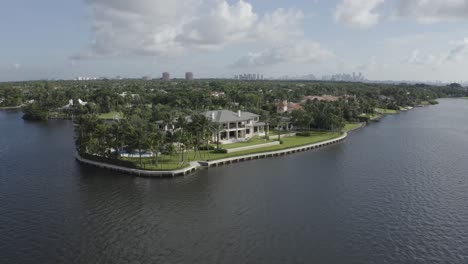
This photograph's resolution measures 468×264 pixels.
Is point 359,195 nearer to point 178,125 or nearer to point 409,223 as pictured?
point 409,223

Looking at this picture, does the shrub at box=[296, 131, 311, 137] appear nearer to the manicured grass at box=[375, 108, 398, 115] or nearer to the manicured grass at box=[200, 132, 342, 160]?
the manicured grass at box=[200, 132, 342, 160]

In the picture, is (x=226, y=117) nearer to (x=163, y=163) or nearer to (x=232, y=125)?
(x=232, y=125)

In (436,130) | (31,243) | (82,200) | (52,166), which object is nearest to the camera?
(31,243)

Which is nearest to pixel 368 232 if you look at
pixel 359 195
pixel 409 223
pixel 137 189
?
pixel 409 223

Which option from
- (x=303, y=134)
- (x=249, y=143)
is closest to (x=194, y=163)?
(x=249, y=143)

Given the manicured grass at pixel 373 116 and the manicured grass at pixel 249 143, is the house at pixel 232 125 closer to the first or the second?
the manicured grass at pixel 249 143

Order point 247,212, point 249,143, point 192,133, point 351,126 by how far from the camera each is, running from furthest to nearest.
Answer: point 351,126 < point 249,143 < point 192,133 < point 247,212

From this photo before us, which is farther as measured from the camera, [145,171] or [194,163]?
[194,163]
